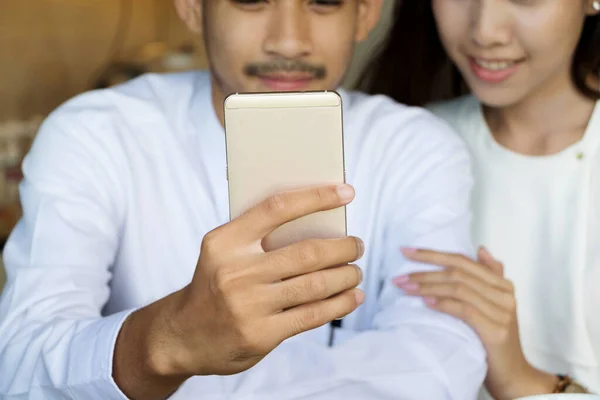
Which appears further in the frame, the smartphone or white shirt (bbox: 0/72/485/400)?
white shirt (bbox: 0/72/485/400)

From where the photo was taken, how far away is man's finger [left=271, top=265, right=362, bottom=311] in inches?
24.7

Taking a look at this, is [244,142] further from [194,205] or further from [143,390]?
[194,205]

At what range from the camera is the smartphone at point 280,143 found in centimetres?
65

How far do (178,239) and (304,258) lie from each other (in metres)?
0.50

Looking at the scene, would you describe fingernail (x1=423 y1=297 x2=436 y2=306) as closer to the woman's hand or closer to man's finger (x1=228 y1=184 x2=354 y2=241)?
the woman's hand

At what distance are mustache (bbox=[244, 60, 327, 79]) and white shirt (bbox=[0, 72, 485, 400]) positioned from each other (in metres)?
0.14

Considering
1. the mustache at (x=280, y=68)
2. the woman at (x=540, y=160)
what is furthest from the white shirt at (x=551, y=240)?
the mustache at (x=280, y=68)

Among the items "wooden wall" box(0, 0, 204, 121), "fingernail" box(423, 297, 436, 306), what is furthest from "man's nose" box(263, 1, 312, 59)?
"wooden wall" box(0, 0, 204, 121)

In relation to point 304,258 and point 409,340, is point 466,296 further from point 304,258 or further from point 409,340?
point 304,258

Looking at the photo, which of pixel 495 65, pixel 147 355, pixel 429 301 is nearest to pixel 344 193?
pixel 147 355

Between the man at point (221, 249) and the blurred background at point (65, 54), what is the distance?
0.75 metres

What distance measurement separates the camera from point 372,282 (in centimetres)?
116

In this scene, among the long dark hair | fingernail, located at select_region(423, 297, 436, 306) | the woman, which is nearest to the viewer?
fingernail, located at select_region(423, 297, 436, 306)

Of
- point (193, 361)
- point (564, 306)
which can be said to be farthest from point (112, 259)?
point (564, 306)
